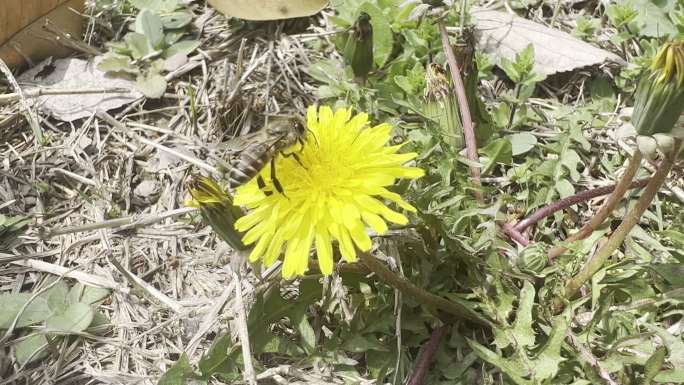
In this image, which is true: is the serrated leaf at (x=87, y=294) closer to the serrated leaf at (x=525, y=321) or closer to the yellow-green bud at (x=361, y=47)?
the yellow-green bud at (x=361, y=47)

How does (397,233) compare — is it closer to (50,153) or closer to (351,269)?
(351,269)

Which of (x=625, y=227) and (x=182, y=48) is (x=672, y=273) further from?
(x=182, y=48)

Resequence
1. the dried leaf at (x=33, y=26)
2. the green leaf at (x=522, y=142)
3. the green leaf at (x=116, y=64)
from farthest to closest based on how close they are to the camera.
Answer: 1. the green leaf at (x=116, y=64)
2. the dried leaf at (x=33, y=26)
3. the green leaf at (x=522, y=142)

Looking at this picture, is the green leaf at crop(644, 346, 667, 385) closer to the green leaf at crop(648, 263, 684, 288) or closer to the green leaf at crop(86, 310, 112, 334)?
the green leaf at crop(648, 263, 684, 288)

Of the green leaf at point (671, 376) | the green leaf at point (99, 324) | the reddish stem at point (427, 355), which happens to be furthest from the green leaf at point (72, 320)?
the green leaf at point (671, 376)

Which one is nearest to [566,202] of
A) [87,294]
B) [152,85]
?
[87,294]
